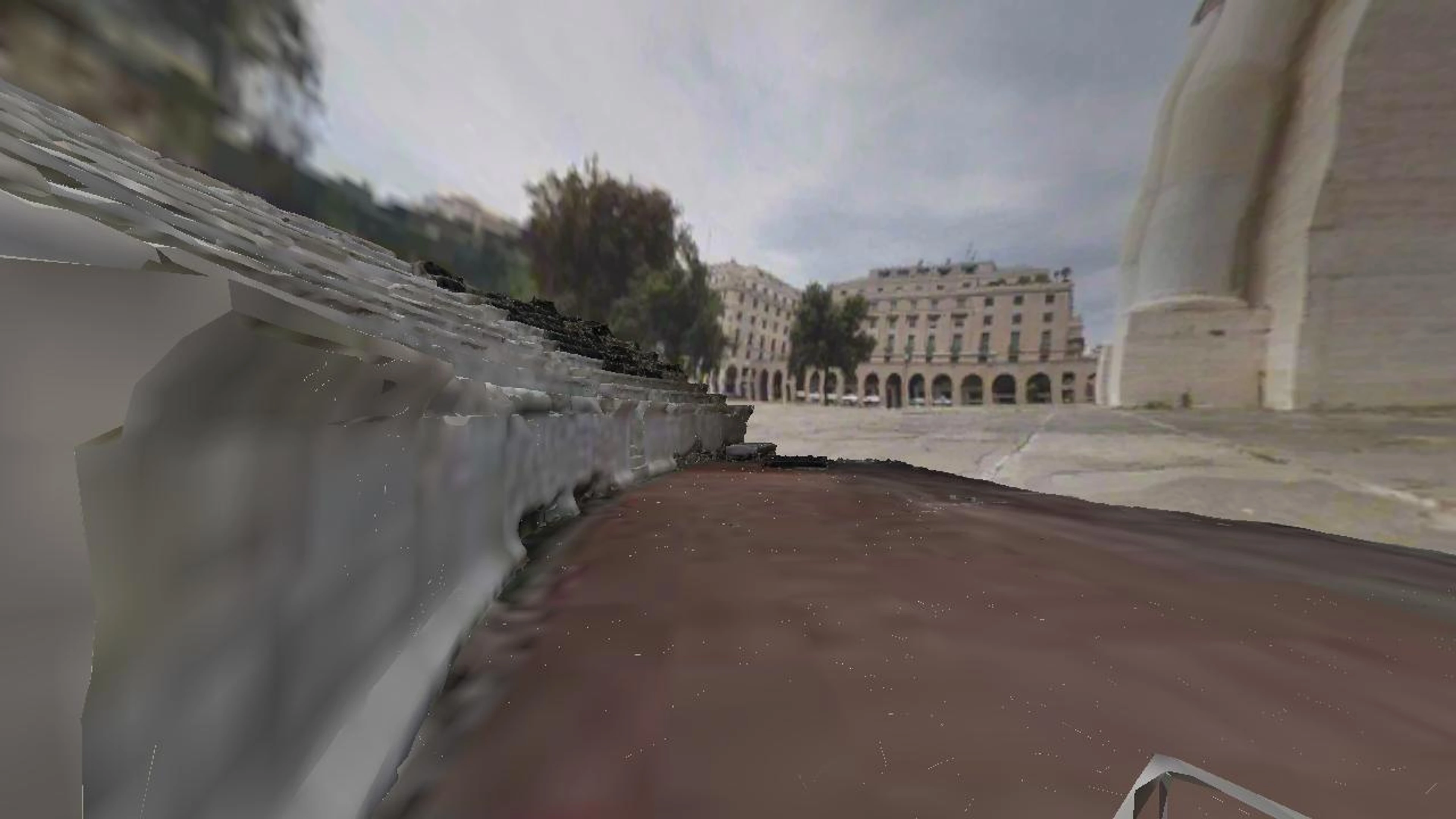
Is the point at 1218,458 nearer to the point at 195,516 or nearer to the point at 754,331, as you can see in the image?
the point at 195,516

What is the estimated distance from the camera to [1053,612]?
1.32 metres

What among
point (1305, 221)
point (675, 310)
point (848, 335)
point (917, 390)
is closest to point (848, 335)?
point (848, 335)

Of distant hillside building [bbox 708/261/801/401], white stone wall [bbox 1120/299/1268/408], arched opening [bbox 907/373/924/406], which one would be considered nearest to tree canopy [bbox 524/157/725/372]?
white stone wall [bbox 1120/299/1268/408]

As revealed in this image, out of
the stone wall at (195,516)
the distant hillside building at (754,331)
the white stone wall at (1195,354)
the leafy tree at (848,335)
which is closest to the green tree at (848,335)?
the leafy tree at (848,335)

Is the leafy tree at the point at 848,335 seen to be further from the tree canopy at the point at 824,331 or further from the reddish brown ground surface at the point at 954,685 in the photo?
the reddish brown ground surface at the point at 954,685

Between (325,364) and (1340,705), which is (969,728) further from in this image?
(325,364)

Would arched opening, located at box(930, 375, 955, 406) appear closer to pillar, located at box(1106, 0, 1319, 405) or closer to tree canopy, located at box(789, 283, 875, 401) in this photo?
tree canopy, located at box(789, 283, 875, 401)

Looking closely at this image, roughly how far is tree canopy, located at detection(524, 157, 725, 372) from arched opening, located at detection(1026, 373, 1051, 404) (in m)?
33.5

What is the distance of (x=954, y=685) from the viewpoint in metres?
0.98

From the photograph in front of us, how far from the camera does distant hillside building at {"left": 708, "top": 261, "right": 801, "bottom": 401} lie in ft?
148

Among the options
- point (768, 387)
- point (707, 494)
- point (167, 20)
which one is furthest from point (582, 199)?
point (768, 387)

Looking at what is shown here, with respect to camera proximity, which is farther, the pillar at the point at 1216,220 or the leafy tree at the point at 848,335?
the leafy tree at the point at 848,335

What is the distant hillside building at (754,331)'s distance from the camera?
44969 mm

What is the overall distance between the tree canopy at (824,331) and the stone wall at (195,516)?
2907cm
